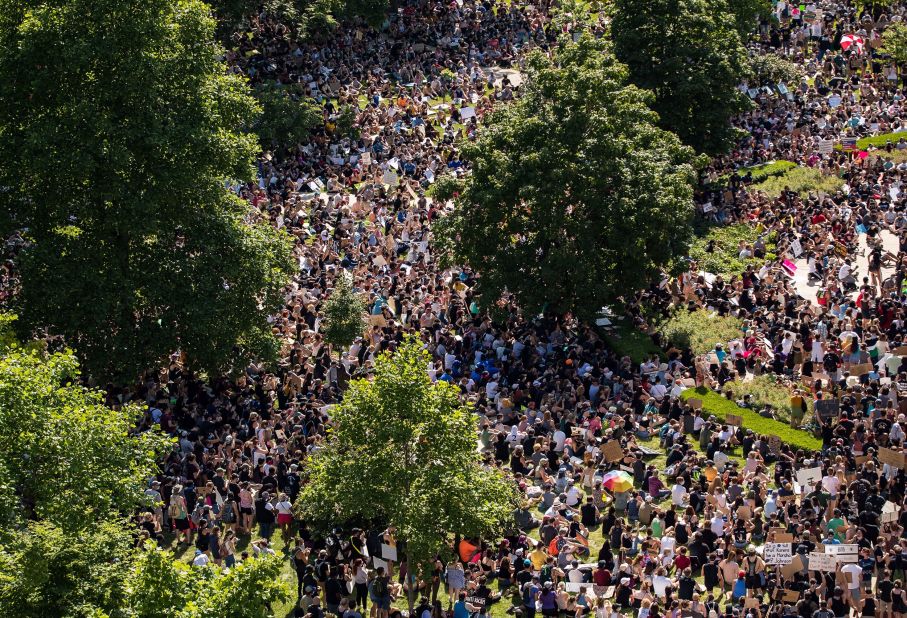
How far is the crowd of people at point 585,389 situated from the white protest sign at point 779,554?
0.31 feet

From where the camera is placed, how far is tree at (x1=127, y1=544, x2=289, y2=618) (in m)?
27.6

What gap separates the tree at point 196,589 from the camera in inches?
1088

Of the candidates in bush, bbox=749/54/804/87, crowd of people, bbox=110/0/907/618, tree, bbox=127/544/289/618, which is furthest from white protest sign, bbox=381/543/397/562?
bush, bbox=749/54/804/87

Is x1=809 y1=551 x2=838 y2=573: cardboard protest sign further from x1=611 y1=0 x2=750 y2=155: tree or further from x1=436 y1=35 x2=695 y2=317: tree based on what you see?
x1=611 y1=0 x2=750 y2=155: tree

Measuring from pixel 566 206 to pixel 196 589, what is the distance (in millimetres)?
24491

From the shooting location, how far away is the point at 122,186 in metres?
45.3

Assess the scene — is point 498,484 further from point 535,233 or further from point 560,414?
point 535,233

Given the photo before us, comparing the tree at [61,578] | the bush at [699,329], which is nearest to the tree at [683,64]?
the bush at [699,329]

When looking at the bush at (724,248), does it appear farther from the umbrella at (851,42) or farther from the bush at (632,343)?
the umbrella at (851,42)

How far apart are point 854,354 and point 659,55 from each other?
785 inches

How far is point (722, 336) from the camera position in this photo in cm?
4959

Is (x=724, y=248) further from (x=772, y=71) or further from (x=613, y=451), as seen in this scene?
(x=613, y=451)

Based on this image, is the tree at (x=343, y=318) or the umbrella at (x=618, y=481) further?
the tree at (x=343, y=318)

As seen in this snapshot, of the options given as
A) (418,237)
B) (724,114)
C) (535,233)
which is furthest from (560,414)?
(724,114)
